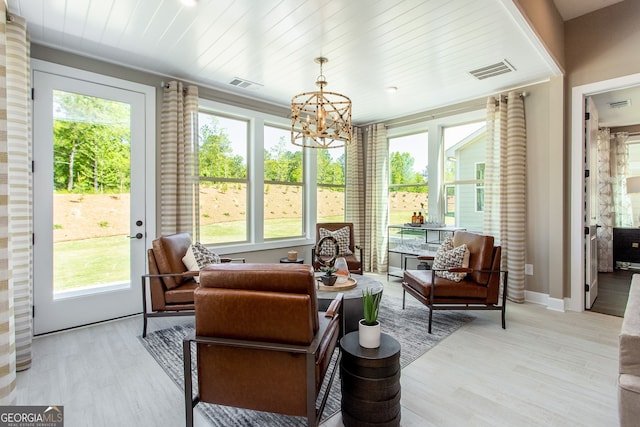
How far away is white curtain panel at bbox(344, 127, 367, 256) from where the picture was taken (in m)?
5.66

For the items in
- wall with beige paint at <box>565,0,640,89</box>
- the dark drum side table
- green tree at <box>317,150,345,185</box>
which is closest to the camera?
the dark drum side table

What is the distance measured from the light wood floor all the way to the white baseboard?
18.2 inches

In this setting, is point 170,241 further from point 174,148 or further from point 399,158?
point 399,158

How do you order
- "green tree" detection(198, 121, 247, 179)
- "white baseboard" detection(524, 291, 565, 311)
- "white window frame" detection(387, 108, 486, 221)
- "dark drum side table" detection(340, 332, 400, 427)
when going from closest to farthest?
"dark drum side table" detection(340, 332, 400, 427)
"white baseboard" detection(524, 291, 565, 311)
"green tree" detection(198, 121, 247, 179)
"white window frame" detection(387, 108, 486, 221)

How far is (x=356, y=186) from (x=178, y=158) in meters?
3.08

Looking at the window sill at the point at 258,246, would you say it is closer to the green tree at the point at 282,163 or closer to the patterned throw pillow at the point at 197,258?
the patterned throw pillow at the point at 197,258

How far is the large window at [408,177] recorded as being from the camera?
5.12 meters

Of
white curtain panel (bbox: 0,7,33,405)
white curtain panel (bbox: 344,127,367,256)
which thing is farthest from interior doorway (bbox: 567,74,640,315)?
white curtain panel (bbox: 0,7,33,405)

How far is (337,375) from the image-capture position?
7.46 feet

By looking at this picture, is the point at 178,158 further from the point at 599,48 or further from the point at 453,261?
the point at 599,48

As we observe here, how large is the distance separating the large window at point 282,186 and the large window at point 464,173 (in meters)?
2.33

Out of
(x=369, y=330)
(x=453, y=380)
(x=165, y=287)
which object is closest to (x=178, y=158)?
(x=165, y=287)

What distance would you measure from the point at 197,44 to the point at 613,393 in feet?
13.8

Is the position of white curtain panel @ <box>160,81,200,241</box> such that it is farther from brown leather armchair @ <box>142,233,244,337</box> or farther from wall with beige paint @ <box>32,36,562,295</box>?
brown leather armchair @ <box>142,233,244,337</box>
